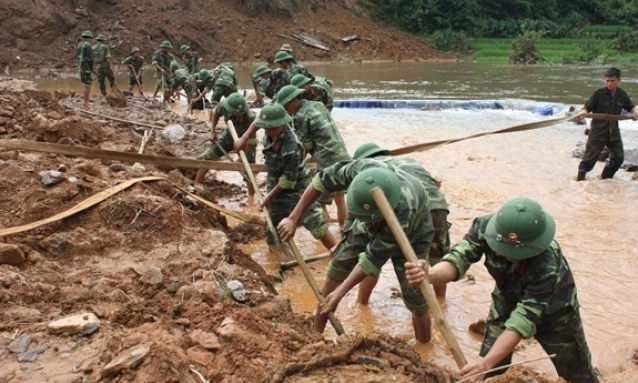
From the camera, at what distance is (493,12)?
133 ft

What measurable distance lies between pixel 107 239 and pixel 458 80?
20.3 m

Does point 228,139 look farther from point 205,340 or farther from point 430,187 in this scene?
point 205,340

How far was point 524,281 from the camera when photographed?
2812 mm

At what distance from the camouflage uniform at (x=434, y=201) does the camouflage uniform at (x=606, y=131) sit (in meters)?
4.39

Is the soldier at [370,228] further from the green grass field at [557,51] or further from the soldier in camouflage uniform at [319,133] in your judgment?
the green grass field at [557,51]

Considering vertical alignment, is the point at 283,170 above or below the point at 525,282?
below

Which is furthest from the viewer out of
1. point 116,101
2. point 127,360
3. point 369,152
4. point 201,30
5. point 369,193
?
point 201,30

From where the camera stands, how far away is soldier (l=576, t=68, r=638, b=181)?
7207 mm

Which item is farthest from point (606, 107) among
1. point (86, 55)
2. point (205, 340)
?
point (86, 55)

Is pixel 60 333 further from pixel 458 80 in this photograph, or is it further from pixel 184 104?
pixel 458 80

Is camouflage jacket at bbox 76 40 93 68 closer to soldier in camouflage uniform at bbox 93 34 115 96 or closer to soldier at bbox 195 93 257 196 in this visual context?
soldier in camouflage uniform at bbox 93 34 115 96

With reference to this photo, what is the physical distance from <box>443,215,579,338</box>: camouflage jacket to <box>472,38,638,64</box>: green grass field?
29.9 m

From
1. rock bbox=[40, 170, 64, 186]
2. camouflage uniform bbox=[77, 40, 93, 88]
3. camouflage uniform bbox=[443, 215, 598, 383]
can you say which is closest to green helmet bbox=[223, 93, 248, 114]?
rock bbox=[40, 170, 64, 186]

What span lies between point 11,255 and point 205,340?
1.63 metres
